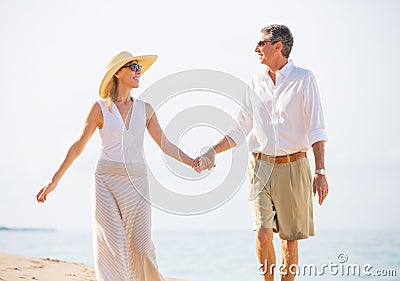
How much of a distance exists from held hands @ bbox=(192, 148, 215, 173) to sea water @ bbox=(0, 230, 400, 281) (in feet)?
24.0

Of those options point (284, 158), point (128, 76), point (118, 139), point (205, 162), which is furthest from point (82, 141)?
point (284, 158)

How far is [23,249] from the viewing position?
21750 mm

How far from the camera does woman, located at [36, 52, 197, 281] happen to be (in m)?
5.10

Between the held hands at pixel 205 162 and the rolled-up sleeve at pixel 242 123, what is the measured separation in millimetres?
227

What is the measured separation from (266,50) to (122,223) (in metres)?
1.73

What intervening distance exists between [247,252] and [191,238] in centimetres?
593

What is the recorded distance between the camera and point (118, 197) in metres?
5.14

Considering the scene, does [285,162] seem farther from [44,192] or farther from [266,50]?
[44,192]

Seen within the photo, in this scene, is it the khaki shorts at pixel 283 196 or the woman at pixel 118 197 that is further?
the khaki shorts at pixel 283 196

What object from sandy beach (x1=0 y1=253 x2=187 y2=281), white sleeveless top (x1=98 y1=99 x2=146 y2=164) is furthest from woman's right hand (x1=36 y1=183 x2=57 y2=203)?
sandy beach (x1=0 y1=253 x2=187 y2=281)

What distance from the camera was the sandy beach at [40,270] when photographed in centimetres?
654

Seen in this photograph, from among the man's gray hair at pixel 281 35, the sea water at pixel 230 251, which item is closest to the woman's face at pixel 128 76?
the man's gray hair at pixel 281 35

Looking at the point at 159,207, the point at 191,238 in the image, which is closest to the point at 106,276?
the point at 159,207

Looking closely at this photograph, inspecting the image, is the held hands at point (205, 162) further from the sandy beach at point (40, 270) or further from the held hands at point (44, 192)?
Result: the sandy beach at point (40, 270)
